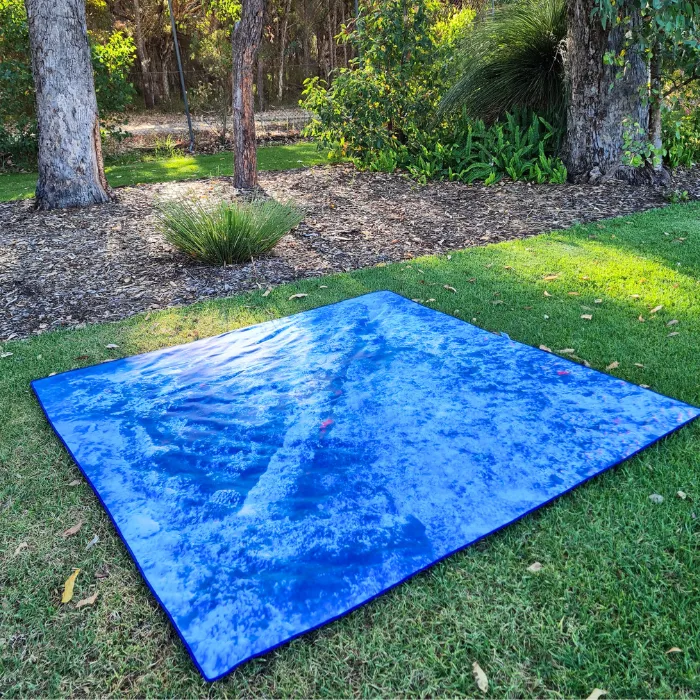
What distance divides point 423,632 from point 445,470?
27.6 inches

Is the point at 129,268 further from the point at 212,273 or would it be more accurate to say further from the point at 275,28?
the point at 275,28

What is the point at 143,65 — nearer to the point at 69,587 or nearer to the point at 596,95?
the point at 596,95

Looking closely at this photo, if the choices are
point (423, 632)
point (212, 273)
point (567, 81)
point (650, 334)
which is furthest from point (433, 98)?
point (423, 632)

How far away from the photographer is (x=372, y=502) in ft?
6.79

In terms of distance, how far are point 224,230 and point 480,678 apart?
3.76 meters

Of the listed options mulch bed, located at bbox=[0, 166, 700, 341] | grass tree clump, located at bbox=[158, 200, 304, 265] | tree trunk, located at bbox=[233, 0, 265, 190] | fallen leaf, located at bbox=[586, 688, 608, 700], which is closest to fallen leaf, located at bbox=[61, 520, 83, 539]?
fallen leaf, located at bbox=[586, 688, 608, 700]

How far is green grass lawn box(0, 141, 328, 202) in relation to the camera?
26.6ft

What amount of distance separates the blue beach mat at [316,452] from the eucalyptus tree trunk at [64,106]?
4.02m

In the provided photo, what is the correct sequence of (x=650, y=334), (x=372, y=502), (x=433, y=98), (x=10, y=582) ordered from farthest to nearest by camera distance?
(x=433, y=98) < (x=650, y=334) < (x=372, y=502) < (x=10, y=582)

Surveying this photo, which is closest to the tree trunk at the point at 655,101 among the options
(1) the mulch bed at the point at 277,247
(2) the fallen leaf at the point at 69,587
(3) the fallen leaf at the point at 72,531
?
(1) the mulch bed at the point at 277,247

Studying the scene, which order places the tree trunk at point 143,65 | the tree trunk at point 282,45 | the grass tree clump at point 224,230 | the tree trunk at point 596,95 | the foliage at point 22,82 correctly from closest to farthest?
the grass tree clump at point 224,230
the tree trunk at point 596,95
the foliage at point 22,82
the tree trunk at point 143,65
the tree trunk at point 282,45

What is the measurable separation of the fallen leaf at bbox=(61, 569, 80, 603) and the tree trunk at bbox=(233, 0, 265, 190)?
18.6ft

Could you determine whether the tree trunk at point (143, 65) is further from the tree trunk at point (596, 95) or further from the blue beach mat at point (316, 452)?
the blue beach mat at point (316, 452)

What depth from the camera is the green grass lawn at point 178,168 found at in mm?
8102
